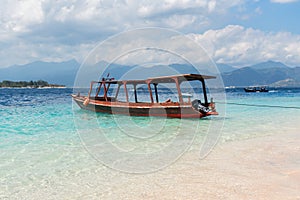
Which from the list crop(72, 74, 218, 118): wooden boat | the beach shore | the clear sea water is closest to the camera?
the beach shore

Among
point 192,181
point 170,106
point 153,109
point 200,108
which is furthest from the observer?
point 153,109

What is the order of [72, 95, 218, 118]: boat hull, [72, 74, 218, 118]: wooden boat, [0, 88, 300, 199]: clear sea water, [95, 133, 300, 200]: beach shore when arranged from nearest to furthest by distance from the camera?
[95, 133, 300, 200]: beach shore → [0, 88, 300, 199]: clear sea water → [72, 74, 218, 118]: wooden boat → [72, 95, 218, 118]: boat hull

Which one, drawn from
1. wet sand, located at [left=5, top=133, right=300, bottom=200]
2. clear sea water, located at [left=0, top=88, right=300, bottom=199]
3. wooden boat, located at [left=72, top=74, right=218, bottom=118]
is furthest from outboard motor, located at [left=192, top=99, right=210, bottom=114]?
wet sand, located at [left=5, top=133, right=300, bottom=200]

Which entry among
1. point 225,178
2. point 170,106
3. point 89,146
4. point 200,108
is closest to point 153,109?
point 170,106

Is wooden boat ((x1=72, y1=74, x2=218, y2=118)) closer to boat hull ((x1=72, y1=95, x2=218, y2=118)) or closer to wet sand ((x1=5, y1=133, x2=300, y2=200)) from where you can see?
boat hull ((x1=72, y1=95, x2=218, y2=118))

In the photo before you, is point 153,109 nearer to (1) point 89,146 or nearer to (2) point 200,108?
(2) point 200,108

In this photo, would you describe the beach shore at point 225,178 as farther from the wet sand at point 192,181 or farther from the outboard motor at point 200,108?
the outboard motor at point 200,108

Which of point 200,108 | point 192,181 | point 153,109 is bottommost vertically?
point 192,181

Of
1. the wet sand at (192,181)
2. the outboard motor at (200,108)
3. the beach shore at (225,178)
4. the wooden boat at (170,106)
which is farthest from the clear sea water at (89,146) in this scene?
the outboard motor at (200,108)

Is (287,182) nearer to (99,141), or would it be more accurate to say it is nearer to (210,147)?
(210,147)

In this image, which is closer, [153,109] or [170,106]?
[170,106]

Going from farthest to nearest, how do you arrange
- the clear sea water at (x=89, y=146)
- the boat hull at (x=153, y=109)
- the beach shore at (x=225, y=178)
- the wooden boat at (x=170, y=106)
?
the boat hull at (x=153, y=109) → the wooden boat at (x=170, y=106) → the clear sea water at (x=89, y=146) → the beach shore at (x=225, y=178)

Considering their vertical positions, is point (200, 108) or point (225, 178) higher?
point (200, 108)

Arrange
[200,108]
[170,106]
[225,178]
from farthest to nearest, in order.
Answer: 1. [170,106]
2. [200,108]
3. [225,178]
